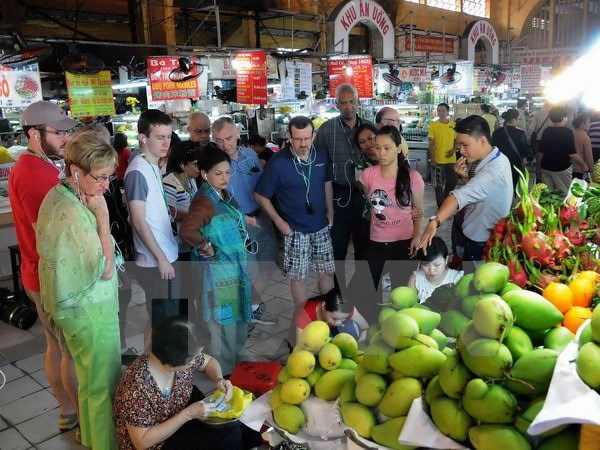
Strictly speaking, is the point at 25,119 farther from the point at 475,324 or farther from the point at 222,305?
the point at 475,324

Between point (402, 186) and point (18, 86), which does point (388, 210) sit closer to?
point (402, 186)

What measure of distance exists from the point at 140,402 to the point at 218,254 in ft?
4.27

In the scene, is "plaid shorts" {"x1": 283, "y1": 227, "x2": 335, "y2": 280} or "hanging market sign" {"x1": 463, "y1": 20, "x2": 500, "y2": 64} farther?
"hanging market sign" {"x1": 463, "y1": 20, "x2": 500, "y2": 64}

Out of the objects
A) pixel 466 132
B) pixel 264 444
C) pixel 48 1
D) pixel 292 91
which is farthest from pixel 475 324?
pixel 48 1

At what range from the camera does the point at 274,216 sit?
421cm

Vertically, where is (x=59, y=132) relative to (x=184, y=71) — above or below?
below

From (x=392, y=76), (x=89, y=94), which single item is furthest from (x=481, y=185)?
(x=392, y=76)

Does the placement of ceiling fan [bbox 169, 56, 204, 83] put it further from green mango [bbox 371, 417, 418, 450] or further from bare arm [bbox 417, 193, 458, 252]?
green mango [bbox 371, 417, 418, 450]

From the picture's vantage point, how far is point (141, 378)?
7.72 feet

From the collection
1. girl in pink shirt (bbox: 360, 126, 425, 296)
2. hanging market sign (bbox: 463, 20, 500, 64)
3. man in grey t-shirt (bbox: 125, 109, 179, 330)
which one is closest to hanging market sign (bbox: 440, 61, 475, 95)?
hanging market sign (bbox: 463, 20, 500, 64)

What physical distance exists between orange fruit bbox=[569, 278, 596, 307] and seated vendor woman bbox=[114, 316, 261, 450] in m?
1.50

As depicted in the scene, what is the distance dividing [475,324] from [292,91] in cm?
912

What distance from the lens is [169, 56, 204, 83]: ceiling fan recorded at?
327 inches

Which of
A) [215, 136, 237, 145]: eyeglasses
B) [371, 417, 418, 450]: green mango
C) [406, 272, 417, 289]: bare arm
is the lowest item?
[406, 272, 417, 289]: bare arm
